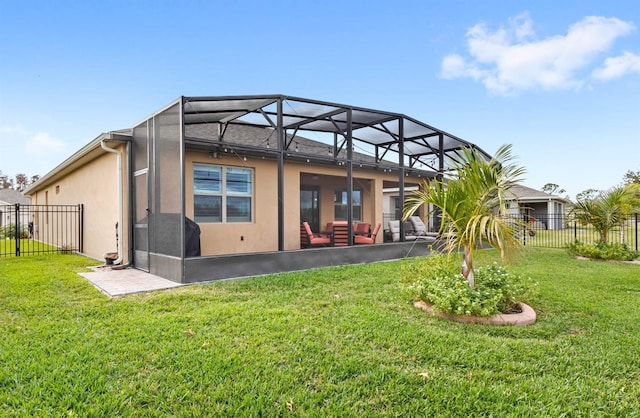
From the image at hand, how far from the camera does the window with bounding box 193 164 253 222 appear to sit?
855 cm

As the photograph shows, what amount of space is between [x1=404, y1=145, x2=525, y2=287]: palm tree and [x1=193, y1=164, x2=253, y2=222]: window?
5.82 metres

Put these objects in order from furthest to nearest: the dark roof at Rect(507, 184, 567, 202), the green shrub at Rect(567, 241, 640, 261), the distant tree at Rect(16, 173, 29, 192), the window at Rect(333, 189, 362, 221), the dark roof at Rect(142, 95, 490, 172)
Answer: the distant tree at Rect(16, 173, 29, 192)
the dark roof at Rect(507, 184, 567, 202)
the window at Rect(333, 189, 362, 221)
the green shrub at Rect(567, 241, 640, 261)
the dark roof at Rect(142, 95, 490, 172)

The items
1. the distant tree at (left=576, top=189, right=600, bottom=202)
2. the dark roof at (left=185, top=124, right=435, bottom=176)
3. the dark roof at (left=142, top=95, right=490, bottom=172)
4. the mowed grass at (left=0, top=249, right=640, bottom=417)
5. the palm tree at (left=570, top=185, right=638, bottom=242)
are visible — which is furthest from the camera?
the distant tree at (left=576, top=189, right=600, bottom=202)

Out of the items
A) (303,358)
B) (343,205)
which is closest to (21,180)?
(343,205)

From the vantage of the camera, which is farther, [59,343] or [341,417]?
[59,343]

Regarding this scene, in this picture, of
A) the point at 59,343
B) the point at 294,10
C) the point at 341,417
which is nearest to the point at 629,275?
the point at 341,417

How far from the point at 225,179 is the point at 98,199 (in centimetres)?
355

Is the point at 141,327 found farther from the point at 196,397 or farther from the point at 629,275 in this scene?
the point at 629,275

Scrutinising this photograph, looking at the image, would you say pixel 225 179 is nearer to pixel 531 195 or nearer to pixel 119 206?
pixel 119 206

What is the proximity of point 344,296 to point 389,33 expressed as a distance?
8.92m

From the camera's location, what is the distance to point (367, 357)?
9.56 feet

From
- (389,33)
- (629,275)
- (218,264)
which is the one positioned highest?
(389,33)

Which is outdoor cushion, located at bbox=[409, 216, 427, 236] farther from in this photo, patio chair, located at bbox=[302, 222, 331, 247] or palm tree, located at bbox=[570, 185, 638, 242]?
palm tree, located at bbox=[570, 185, 638, 242]

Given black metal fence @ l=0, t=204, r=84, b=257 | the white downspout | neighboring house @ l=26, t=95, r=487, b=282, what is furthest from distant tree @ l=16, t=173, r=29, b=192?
the white downspout
